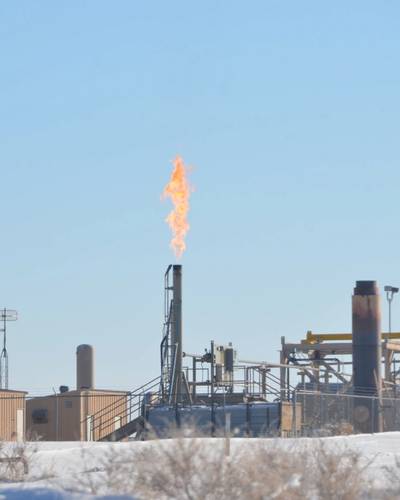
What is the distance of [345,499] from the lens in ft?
49.5

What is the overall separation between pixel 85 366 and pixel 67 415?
11.5 meters

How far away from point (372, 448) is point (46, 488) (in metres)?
15.2

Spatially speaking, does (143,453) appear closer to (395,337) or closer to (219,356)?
(219,356)

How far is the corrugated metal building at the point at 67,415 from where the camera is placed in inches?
2191

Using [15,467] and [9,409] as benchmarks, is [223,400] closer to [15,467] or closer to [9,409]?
[9,409]

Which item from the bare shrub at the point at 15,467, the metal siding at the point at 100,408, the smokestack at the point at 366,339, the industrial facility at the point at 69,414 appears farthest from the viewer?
the smokestack at the point at 366,339

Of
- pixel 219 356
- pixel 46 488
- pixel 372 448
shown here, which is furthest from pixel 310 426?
pixel 46 488

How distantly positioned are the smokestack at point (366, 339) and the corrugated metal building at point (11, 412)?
15224 millimetres

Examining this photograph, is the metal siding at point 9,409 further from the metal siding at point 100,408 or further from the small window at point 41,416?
the metal siding at point 100,408

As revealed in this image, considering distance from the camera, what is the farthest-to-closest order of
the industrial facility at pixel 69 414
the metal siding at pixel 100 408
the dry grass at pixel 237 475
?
the metal siding at pixel 100 408, the industrial facility at pixel 69 414, the dry grass at pixel 237 475

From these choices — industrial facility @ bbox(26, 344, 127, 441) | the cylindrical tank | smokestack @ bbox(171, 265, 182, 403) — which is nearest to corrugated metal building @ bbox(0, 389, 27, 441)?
industrial facility @ bbox(26, 344, 127, 441)

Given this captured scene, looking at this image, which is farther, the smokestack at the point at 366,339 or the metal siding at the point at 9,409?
the smokestack at the point at 366,339

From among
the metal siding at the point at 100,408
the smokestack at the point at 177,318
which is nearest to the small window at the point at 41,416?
the metal siding at the point at 100,408

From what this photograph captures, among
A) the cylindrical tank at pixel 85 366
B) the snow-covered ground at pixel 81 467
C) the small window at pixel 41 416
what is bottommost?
the snow-covered ground at pixel 81 467
